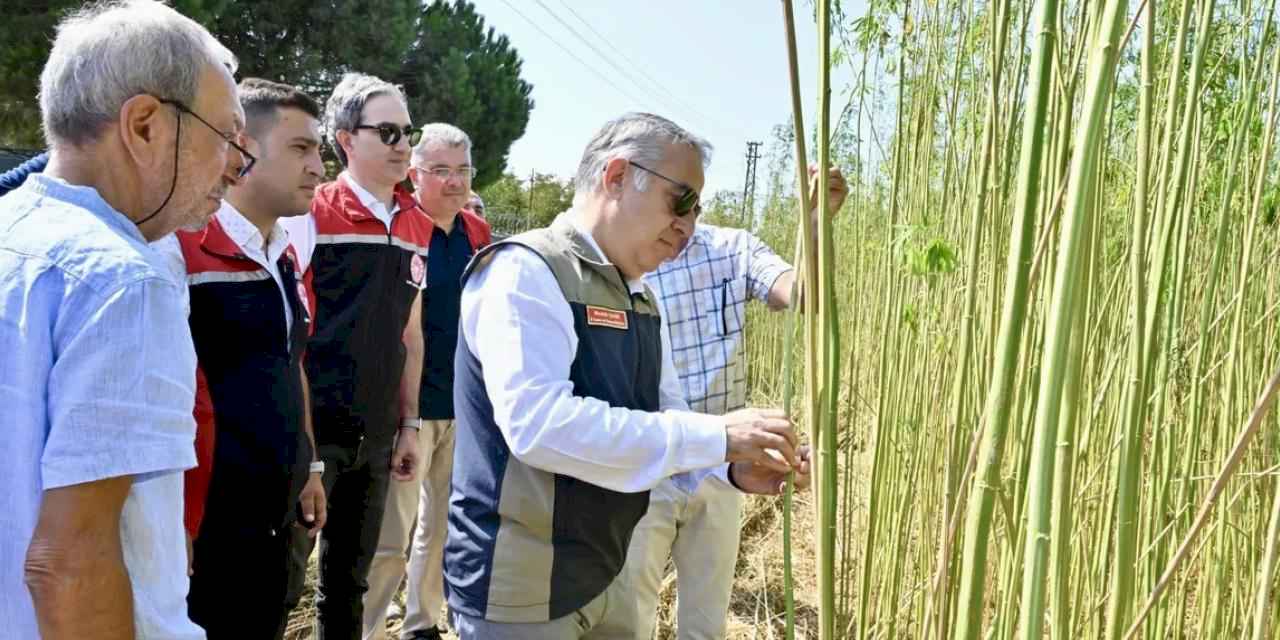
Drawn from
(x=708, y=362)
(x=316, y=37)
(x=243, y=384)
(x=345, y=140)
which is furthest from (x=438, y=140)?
(x=316, y=37)

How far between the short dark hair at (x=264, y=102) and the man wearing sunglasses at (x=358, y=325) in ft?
1.11

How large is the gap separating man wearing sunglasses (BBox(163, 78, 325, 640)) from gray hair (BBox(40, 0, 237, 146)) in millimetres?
523

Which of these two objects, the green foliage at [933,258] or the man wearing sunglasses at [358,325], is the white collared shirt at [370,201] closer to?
the man wearing sunglasses at [358,325]

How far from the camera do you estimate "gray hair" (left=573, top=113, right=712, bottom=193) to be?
1.25m

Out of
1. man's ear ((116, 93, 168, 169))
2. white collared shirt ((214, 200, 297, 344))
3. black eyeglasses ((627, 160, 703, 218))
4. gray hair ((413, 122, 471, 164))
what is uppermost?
gray hair ((413, 122, 471, 164))

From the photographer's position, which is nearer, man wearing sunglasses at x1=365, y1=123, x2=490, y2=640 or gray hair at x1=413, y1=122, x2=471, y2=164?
man wearing sunglasses at x1=365, y1=123, x2=490, y2=640

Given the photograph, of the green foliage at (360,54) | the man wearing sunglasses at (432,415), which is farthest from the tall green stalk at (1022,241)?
the green foliage at (360,54)

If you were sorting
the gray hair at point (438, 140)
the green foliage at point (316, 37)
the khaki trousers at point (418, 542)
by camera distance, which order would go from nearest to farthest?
the khaki trousers at point (418, 542) < the gray hair at point (438, 140) < the green foliage at point (316, 37)

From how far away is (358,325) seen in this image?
2.09 meters

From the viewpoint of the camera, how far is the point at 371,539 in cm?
218

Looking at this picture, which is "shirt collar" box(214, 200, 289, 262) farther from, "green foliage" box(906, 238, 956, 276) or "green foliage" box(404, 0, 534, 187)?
"green foliage" box(404, 0, 534, 187)

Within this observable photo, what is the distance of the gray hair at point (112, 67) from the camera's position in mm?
820

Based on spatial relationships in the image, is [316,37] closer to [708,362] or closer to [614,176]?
[708,362]

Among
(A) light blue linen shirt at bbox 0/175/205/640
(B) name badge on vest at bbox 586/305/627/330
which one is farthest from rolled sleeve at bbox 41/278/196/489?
(B) name badge on vest at bbox 586/305/627/330
